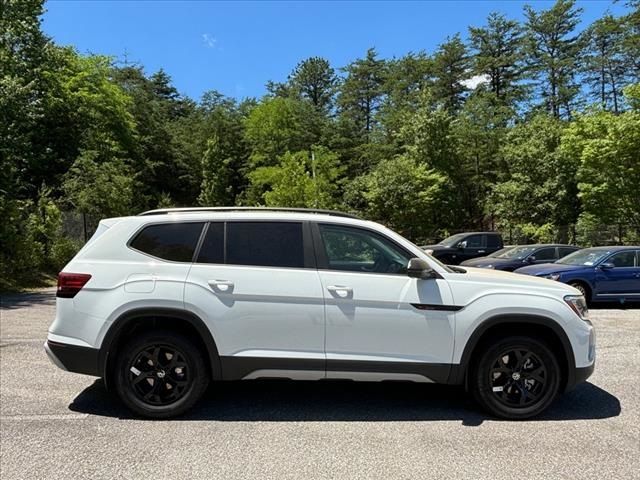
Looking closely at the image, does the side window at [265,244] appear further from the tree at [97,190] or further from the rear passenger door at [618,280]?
the tree at [97,190]

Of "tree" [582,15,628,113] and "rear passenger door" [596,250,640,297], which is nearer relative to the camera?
"rear passenger door" [596,250,640,297]

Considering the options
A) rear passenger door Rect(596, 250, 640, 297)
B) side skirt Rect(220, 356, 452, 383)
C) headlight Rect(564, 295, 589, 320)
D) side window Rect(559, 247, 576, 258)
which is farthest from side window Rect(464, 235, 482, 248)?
side skirt Rect(220, 356, 452, 383)

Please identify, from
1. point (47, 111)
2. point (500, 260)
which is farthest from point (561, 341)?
point (47, 111)

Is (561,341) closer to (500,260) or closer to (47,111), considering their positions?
(500,260)

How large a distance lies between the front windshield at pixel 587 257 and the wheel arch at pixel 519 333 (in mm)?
8218

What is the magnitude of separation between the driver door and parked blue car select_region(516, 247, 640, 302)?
8.00 metres

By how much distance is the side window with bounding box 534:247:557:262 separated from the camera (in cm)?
1559

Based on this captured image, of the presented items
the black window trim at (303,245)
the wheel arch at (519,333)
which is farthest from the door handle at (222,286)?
the wheel arch at (519,333)

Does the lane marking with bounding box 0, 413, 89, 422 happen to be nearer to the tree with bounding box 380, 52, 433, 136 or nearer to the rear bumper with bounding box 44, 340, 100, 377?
the rear bumper with bounding box 44, 340, 100, 377

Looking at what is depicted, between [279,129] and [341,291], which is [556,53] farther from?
[341,291]

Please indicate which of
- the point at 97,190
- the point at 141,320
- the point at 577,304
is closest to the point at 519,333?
the point at 577,304

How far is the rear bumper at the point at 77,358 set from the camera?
4.39 meters

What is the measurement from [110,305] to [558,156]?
30.0 meters

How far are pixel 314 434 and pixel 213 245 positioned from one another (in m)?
1.87
